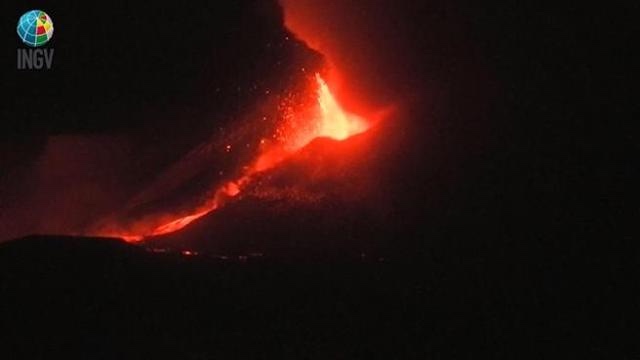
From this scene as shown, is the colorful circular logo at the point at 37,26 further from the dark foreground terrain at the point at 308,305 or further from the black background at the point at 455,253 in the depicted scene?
the dark foreground terrain at the point at 308,305

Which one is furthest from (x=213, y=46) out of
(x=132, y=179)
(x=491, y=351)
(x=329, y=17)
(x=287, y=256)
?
(x=491, y=351)

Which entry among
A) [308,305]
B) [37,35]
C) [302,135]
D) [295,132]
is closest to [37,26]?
[37,35]

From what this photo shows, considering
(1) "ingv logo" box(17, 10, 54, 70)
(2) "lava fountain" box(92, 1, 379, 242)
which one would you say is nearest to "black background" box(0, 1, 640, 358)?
(2) "lava fountain" box(92, 1, 379, 242)

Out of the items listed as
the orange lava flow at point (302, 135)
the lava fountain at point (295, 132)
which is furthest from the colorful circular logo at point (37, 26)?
the orange lava flow at point (302, 135)

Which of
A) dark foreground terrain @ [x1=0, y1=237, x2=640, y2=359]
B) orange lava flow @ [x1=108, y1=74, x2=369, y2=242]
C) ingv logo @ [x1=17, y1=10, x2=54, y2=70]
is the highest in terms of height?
ingv logo @ [x1=17, y1=10, x2=54, y2=70]

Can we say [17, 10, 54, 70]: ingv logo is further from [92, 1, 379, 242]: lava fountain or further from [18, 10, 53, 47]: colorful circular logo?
[92, 1, 379, 242]: lava fountain

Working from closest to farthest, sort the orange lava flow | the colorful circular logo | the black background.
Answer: the black background < the orange lava flow < the colorful circular logo

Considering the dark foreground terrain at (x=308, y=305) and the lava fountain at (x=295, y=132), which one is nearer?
the dark foreground terrain at (x=308, y=305)
